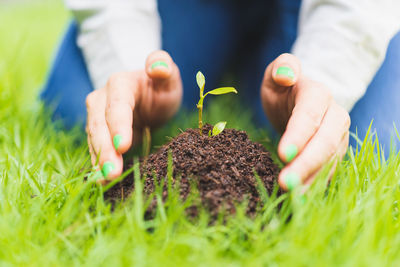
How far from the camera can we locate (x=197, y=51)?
6.97 ft

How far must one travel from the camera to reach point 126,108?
1.11m

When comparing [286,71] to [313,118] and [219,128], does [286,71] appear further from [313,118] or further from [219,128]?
[219,128]

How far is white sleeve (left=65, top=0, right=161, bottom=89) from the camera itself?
5.43ft

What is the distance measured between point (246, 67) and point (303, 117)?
1423 millimetres

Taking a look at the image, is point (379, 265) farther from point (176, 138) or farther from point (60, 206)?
point (60, 206)

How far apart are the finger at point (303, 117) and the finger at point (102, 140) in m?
0.44

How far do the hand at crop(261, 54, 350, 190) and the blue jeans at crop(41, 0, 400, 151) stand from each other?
41 cm

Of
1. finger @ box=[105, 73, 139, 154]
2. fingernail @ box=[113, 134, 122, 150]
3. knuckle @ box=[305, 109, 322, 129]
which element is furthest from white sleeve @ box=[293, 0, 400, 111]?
fingernail @ box=[113, 134, 122, 150]

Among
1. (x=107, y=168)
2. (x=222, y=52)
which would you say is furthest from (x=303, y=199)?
(x=222, y=52)

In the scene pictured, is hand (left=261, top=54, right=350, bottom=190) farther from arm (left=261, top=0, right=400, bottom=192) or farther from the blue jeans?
the blue jeans

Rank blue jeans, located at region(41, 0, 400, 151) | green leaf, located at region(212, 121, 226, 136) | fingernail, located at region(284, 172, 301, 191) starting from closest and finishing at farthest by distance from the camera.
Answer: fingernail, located at region(284, 172, 301, 191), green leaf, located at region(212, 121, 226, 136), blue jeans, located at region(41, 0, 400, 151)

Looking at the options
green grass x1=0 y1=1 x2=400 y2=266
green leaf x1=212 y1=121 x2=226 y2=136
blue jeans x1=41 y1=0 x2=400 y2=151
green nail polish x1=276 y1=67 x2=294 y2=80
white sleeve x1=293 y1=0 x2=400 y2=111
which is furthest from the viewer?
blue jeans x1=41 y1=0 x2=400 y2=151

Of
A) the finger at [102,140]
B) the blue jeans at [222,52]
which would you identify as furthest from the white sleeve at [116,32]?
the finger at [102,140]

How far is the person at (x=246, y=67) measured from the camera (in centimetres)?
105
